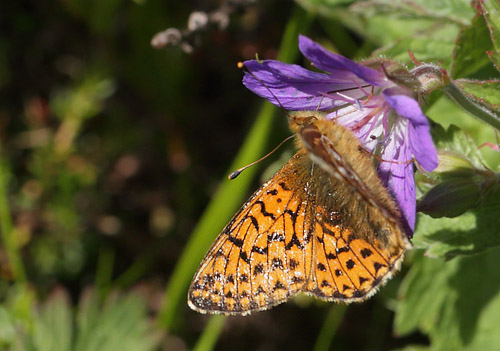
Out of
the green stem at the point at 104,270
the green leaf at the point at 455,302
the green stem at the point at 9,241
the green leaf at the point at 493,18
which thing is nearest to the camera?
the green leaf at the point at 493,18

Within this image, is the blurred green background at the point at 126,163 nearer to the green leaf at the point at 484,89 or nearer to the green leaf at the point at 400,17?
the green leaf at the point at 400,17

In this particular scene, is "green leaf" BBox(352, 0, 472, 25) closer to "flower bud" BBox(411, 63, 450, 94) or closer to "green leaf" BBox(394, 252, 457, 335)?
"flower bud" BBox(411, 63, 450, 94)

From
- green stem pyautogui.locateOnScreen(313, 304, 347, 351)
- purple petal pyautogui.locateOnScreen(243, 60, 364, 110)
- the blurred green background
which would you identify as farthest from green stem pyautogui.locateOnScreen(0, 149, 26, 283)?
purple petal pyautogui.locateOnScreen(243, 60, 364, 110)

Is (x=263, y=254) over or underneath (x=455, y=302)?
over

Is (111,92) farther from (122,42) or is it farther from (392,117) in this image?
(392,117)

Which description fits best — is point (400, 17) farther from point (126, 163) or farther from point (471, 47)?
point (126, 163)

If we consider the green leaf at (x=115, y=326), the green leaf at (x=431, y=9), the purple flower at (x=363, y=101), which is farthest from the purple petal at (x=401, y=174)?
the green leaf at (x=115, y=326)

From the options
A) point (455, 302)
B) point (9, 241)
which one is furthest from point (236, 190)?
point (9, 241)
